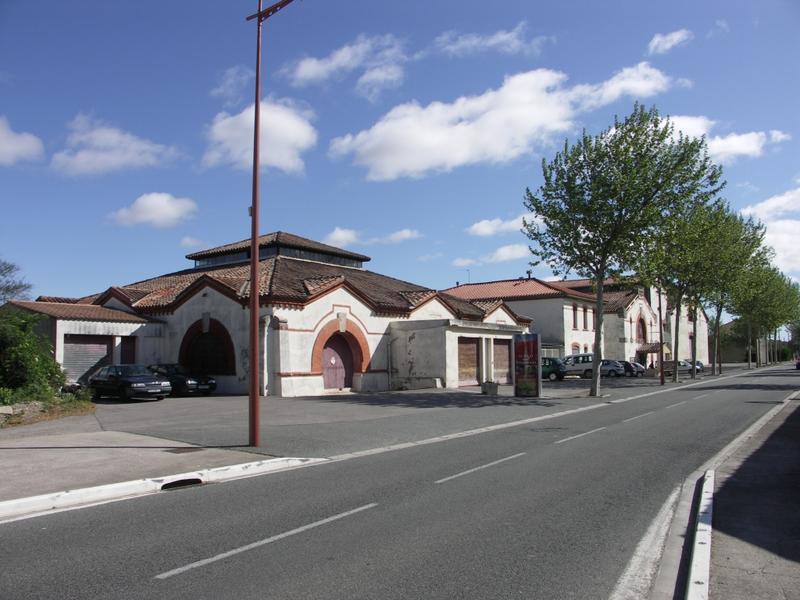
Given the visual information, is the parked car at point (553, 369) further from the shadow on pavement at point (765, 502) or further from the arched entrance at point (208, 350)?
the shadow on pavement at point (765, 502)

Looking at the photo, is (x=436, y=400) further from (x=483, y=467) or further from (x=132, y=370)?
(x=483, y=467)

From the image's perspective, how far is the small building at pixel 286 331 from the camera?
28031 mm

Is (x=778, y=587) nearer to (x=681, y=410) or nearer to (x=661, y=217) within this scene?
(x=681, y=410)

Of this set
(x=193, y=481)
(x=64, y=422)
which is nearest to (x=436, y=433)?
(x=193, y=481)

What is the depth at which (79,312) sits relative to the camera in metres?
29.5

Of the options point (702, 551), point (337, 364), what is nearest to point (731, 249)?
point (337, 364)

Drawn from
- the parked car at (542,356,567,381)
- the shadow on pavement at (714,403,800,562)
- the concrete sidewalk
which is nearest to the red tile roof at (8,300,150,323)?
the concrete sidewalk

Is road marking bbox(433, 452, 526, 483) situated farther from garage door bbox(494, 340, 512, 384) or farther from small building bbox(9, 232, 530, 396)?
garage door bbox(494, 340, 512, 384)

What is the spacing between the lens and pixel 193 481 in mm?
10109

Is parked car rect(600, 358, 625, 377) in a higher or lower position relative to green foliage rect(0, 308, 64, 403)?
Result: lower

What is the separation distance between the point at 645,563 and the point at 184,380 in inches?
966

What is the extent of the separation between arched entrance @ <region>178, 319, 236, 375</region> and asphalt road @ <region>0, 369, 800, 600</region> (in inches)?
737

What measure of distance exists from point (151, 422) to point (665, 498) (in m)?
13.8

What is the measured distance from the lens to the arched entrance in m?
29.3
